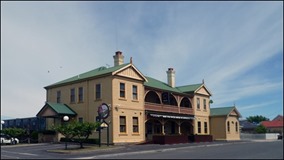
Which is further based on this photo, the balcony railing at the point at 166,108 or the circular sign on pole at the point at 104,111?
the balcony railing at the point at 166,108

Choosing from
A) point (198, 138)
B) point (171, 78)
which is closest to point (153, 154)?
point (198, 138)

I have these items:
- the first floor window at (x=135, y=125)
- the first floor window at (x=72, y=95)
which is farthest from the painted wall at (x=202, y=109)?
the first floor window at (x=72, y=95)

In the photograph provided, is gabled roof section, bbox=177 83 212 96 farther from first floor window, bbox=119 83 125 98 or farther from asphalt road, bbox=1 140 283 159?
asphalt road, bbox=1 140 283 159

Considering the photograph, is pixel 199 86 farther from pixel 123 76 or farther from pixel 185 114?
pixel 123 76

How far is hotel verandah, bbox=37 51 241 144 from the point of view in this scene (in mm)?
32969

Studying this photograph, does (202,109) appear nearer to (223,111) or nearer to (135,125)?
(223,111)

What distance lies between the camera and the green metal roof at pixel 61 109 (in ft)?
112

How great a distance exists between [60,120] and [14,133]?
465 centimetres

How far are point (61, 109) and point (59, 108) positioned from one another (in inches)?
9.0

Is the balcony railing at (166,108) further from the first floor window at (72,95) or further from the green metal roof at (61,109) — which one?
the green metal roof at (61,109)

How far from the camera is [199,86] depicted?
157ft

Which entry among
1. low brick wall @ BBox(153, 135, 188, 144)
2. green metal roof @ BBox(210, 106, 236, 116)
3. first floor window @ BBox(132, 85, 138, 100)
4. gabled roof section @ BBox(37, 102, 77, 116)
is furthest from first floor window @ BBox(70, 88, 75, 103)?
green metal roof @ BBox(210, 106, 236, 116)

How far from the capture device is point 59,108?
3484cm

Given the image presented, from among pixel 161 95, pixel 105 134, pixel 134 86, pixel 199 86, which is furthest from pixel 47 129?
pixel 199 86
